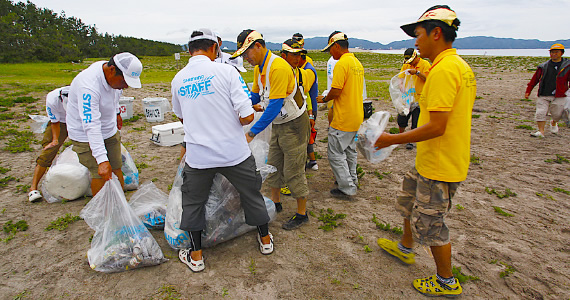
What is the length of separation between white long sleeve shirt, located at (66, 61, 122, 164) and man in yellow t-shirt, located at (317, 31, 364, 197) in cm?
259

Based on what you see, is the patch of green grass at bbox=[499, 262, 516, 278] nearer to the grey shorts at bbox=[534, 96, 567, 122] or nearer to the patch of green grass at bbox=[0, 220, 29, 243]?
the patch of green grass at bbox=[0, 220, 29, 243]

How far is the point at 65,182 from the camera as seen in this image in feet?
12.8

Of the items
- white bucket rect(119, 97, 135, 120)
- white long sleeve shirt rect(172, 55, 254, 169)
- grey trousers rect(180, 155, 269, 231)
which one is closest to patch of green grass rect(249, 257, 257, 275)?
grey trousers rect(180, 155, 269, 231)

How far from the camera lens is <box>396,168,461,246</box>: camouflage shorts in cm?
226

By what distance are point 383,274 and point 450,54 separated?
1970mm

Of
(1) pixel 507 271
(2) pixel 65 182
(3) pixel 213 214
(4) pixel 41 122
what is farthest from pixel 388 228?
(4) pixel 41 122

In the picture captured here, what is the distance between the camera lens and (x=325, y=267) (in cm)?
282

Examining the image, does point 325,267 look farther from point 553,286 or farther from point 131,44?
point 131,44

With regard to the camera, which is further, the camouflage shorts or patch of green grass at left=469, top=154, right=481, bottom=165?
patch of green grass at left=469, top=154, right=481, bottom=165

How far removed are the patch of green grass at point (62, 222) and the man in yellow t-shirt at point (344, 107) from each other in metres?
3.33

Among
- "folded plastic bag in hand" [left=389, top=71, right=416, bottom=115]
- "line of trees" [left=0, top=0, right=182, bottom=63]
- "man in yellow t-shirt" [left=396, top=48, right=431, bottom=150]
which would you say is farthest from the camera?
"line of trees" [left=0, top=0, right=182, bottom=63]

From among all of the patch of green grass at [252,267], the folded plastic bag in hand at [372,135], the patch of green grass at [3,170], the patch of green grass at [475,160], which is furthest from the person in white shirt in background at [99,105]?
the patch of green grass at [475,160]

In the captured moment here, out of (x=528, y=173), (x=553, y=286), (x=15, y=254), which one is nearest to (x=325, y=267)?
(x=553, y=286)

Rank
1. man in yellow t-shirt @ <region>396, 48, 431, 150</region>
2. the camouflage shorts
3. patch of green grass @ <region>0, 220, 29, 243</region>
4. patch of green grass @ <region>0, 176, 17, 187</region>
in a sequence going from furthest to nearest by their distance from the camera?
patch of green grass @ <region>0, 176, 17, 187</region> → man in yellow t-shirt @ <region>396, 48, 431, 150</region> → patch of green grass @ <region>0, 220, 29, 243</region> → the camouflage shorts
